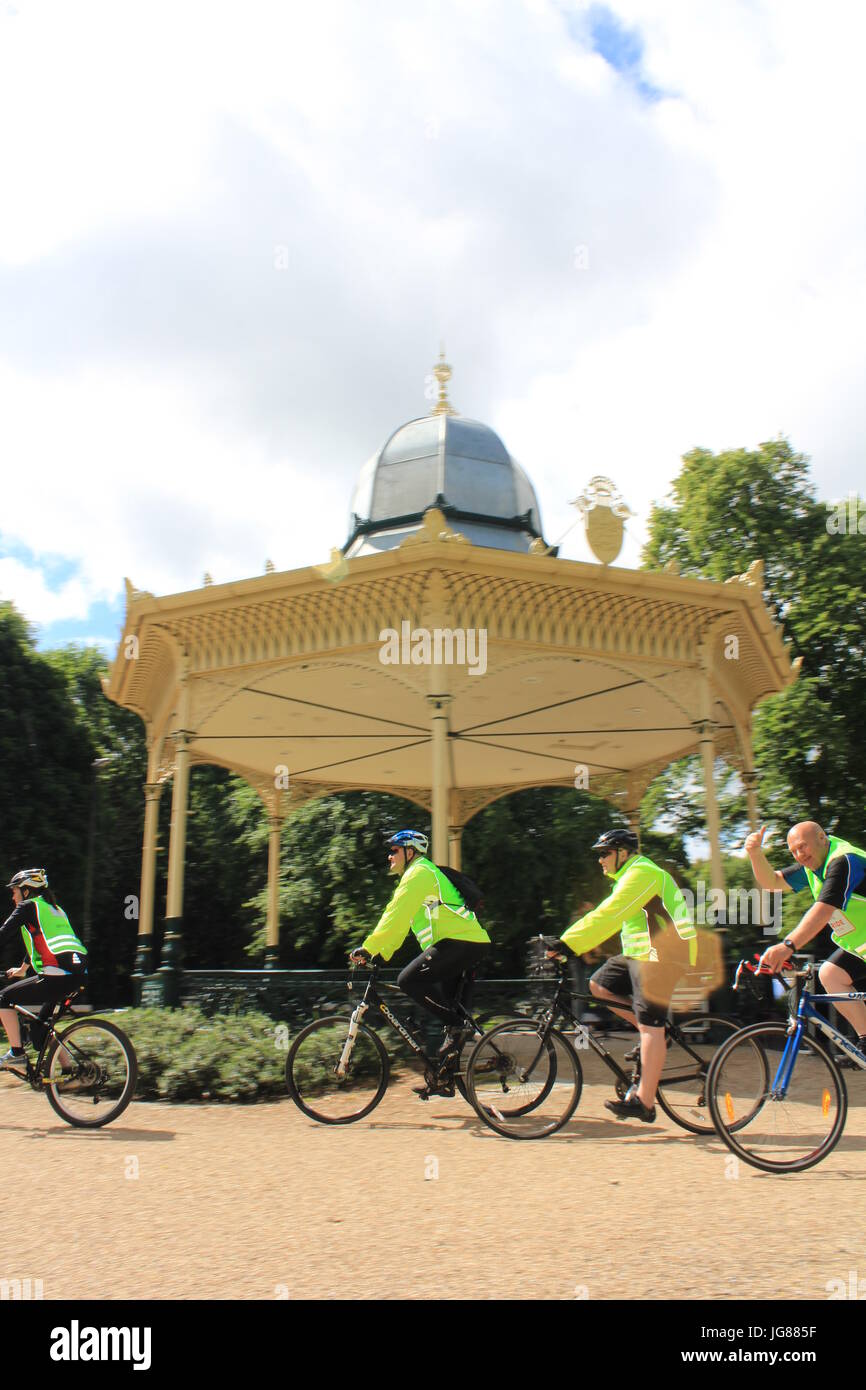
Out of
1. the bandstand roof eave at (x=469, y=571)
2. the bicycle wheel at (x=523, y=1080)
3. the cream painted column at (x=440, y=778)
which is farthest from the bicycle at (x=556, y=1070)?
the bandstand roof eave at (x=469, y=571)

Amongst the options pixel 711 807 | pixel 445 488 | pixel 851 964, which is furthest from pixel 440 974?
pixel 445 488

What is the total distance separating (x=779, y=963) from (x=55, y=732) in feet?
77.7

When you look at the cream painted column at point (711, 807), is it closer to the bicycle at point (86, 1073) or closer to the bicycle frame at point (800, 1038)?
the bicycle frame at point (800, 1038)

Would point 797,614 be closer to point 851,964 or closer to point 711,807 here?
point 711,807

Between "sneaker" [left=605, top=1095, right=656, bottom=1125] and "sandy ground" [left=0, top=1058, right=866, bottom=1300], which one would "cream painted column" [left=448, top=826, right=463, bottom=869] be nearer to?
"sandy ground" [left=0, top=1058, right=866, bottom=1300]

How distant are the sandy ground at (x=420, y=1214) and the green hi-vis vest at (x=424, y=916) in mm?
1107

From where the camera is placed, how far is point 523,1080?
5930 millimetres

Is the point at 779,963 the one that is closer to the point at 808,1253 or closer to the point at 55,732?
the point at 808,1253

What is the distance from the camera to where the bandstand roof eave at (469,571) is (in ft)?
30.1

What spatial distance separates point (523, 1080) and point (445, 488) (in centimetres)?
802

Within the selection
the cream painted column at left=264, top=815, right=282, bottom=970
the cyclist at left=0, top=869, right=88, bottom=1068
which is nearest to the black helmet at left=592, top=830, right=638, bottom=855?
the cyclist at left=0, top=869, right=88, bottom=1068

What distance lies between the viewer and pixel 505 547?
12484mm

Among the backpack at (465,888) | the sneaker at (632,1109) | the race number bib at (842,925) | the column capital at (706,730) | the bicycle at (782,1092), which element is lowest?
the sneaker at (632,1109)
